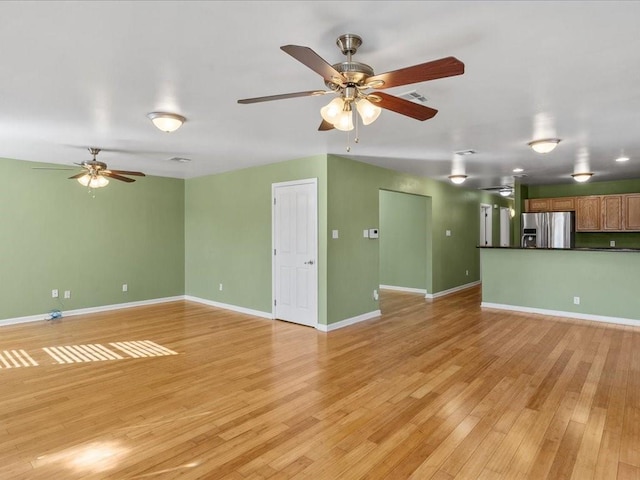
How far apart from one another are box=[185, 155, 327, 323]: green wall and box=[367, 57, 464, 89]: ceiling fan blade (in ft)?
10.4

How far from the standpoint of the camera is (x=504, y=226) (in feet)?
36.8

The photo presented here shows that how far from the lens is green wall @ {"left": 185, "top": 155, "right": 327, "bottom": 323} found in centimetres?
536

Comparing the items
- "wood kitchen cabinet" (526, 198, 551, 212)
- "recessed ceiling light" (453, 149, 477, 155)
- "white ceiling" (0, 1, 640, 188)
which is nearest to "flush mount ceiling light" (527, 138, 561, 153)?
"white ceiling" (0, 1, 640, 188)

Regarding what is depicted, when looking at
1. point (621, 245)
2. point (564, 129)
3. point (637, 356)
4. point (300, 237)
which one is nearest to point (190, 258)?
point (300, 237)

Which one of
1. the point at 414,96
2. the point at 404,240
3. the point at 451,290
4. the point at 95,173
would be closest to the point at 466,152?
the point at 414,96

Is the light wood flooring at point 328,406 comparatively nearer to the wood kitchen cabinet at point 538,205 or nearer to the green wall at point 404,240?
the green wall at point 404,240

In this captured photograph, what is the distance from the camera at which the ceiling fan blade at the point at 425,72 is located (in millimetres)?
1673

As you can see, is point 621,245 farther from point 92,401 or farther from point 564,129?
point 92,401

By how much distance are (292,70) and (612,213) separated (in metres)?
8.04

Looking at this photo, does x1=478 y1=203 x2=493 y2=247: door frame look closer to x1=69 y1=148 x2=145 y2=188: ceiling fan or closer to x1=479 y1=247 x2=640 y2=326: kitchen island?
x1=479 y1=247 x2=640 y2=326: kitchen island

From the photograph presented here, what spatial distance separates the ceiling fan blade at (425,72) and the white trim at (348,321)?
12.2 ft

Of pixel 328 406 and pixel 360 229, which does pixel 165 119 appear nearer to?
pixel 328 406

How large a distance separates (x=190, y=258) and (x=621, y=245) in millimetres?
8896

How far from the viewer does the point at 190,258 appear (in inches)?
293
